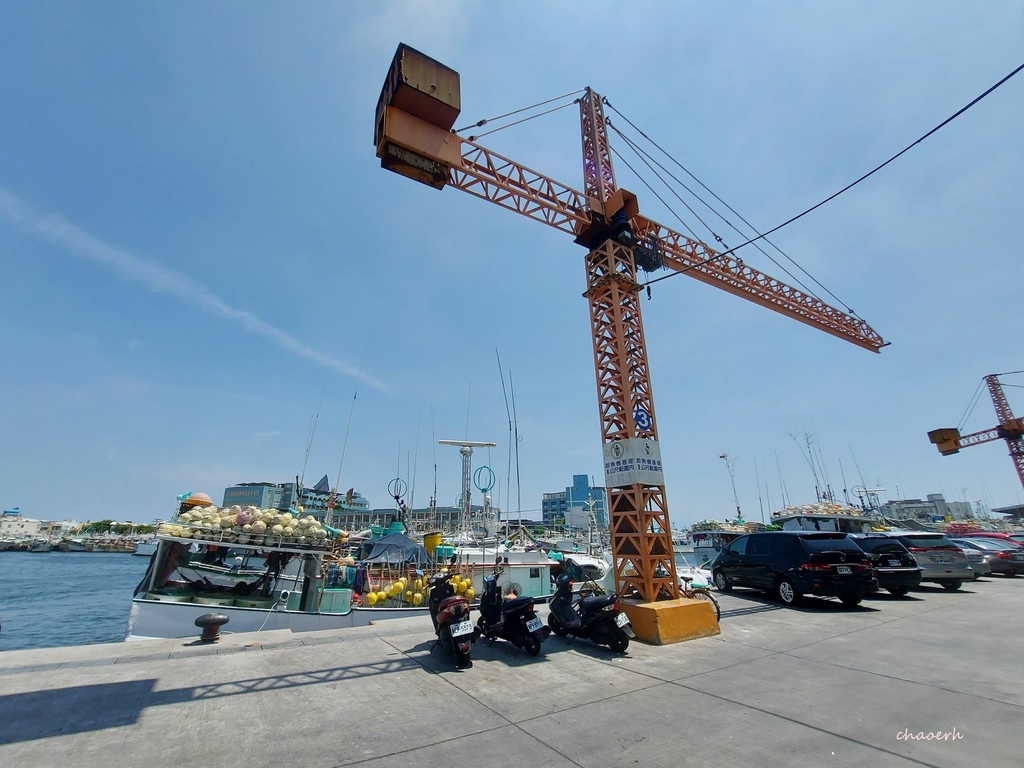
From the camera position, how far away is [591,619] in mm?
6910

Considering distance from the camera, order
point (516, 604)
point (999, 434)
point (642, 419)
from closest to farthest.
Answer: point (516, 604) → point (642, 419) → point (999, 434)

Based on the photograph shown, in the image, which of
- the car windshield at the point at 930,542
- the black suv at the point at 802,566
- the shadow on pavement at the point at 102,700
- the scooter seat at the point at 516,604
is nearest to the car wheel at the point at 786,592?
Result: the black suv at the point at 802,566

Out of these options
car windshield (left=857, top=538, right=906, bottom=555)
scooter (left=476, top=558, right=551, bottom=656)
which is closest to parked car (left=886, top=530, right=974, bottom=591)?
car windshield (left=857, top=538, right=906, bottom=555)

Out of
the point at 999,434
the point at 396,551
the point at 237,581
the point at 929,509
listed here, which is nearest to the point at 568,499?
the point at 929,509

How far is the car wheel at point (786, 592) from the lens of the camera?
33.5 ft

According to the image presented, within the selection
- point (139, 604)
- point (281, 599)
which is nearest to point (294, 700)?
point (281, 599)

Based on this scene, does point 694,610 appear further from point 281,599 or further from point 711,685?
point 281,599

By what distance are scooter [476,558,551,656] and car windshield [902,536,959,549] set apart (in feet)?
40.1

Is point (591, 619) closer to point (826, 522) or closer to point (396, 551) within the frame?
point (396, 551)

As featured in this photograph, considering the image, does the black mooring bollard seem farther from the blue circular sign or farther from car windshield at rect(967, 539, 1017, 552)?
car windshield at rect(967, 539, 1017, 552)

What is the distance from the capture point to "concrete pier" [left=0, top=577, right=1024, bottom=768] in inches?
139

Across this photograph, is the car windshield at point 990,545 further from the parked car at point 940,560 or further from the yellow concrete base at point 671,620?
the yellow concrete base at point 671,620

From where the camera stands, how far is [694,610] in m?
7.70

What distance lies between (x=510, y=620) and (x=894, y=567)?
10599 mm
